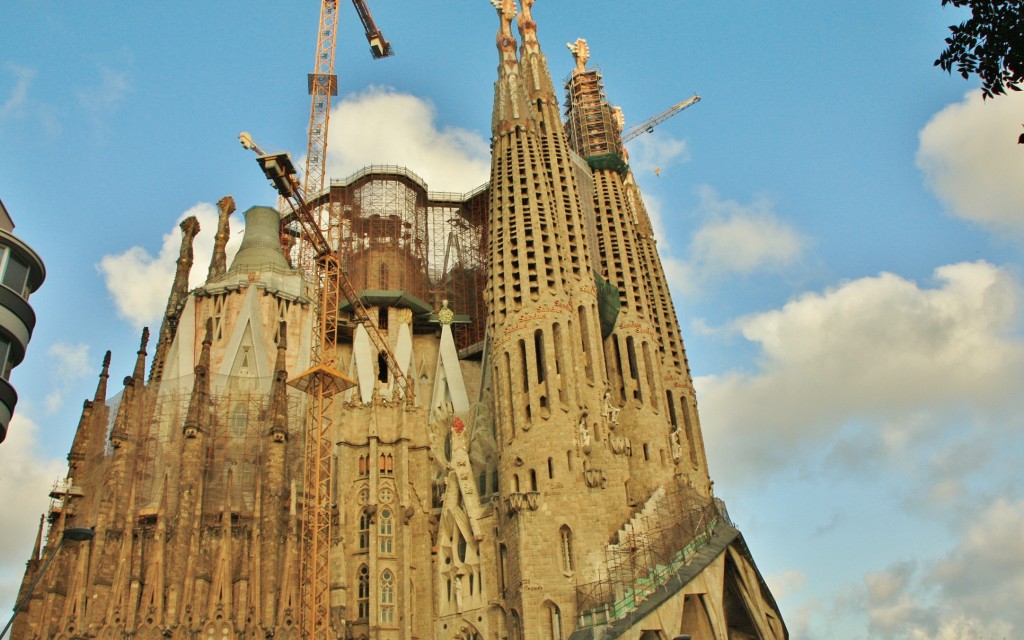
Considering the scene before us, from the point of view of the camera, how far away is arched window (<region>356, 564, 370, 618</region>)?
4453 cm

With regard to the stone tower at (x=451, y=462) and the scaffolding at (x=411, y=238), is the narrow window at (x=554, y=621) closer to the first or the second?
the stone tower at (x=451, y=462)

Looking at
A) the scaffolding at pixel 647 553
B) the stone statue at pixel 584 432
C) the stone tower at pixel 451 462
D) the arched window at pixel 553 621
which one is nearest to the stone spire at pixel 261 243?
the stone tower at pixel 451 462

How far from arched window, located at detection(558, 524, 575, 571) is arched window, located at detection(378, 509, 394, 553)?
31.8ft

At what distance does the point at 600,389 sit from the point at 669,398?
7925 millimetres

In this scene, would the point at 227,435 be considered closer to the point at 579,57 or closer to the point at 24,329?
the point at 24,329

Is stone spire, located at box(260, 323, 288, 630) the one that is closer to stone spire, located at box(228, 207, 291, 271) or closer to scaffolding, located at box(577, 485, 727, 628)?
stone spire, located at box(228, 207, 291, 271)

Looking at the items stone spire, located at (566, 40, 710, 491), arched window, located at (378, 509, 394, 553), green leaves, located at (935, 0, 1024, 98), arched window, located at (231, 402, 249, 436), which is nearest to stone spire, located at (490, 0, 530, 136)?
stone spire, located at (566, 40, 710, 491)

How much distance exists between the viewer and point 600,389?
45.8 metres

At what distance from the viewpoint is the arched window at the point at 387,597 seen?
145 feet

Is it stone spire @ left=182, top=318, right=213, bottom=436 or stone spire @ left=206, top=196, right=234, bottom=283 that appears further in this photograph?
stone spire @ left=206, top=196, right=234, bottom=283

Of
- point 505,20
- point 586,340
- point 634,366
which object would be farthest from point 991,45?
point 505,20

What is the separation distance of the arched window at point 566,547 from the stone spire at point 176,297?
27589mm

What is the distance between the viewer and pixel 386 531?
46188 mm

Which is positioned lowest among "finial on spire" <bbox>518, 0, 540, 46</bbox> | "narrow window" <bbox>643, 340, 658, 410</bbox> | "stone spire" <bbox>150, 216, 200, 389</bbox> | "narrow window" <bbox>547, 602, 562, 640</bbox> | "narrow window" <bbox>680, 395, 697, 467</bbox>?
"narrow window" <bbox>547, 602, 562, 640</bbox>
